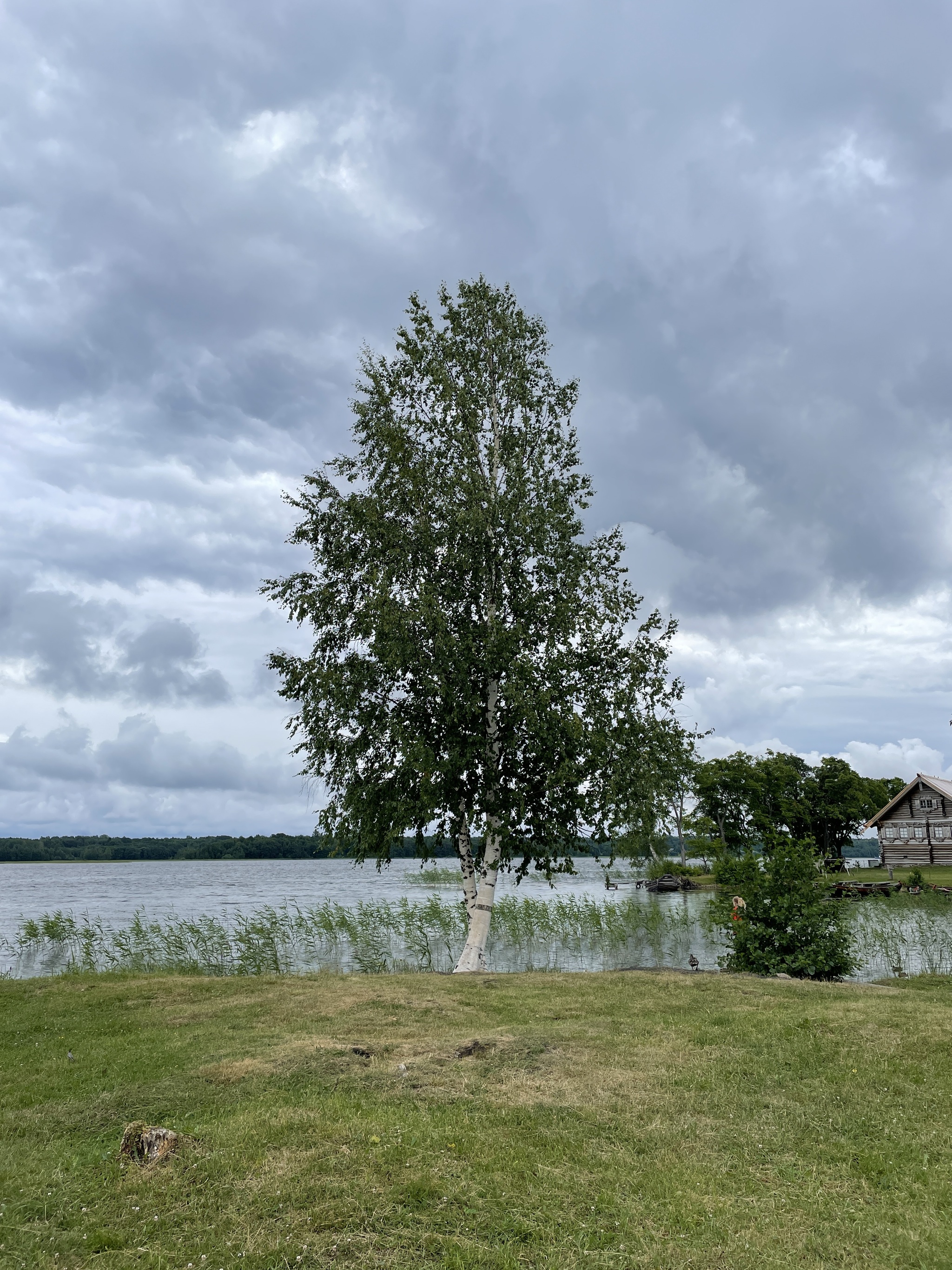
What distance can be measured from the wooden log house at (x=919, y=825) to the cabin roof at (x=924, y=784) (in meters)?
0.04

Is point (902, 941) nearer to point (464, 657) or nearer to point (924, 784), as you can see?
point (464, 657)

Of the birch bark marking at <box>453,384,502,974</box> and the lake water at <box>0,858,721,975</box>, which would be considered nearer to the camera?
the birch bark marking at <box>453,384,502,974</box>

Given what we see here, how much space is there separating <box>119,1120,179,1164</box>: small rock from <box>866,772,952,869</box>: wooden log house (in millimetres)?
74037

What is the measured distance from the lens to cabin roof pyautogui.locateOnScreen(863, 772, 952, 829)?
68.0 metres

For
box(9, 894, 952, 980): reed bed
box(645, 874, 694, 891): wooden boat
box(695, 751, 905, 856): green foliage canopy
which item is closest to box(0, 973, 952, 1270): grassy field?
box(9, 894, 952, 980): reed bed

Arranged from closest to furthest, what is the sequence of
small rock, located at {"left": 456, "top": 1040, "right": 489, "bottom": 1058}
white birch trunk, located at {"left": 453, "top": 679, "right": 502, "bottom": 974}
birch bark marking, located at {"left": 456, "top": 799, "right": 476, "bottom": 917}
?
1. small rock, located at {"left": 456, "top": 1040, "right": 489, "bottom": 1058}
2. white birch trunk, located at {"left": 453, "top": 679, "right": 502, "bottom": 974}
3. birch bark marking, located at {"left": 456, "top": 799, "right": 476, "bottom": 917}

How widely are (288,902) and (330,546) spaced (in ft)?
118

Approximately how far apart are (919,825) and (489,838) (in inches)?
2568

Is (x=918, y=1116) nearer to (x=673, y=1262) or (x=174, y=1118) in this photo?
(x=673, y=1262)

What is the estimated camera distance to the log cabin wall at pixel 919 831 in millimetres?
68625

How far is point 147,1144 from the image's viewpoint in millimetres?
7043

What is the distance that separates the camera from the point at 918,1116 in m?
8.06

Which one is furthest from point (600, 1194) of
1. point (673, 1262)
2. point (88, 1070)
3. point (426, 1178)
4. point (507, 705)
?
point (507, 705)

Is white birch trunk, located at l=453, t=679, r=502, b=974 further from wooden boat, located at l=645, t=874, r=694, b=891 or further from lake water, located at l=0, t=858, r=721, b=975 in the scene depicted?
wooden boat, located at l=645, t=874, r=694, b=891
